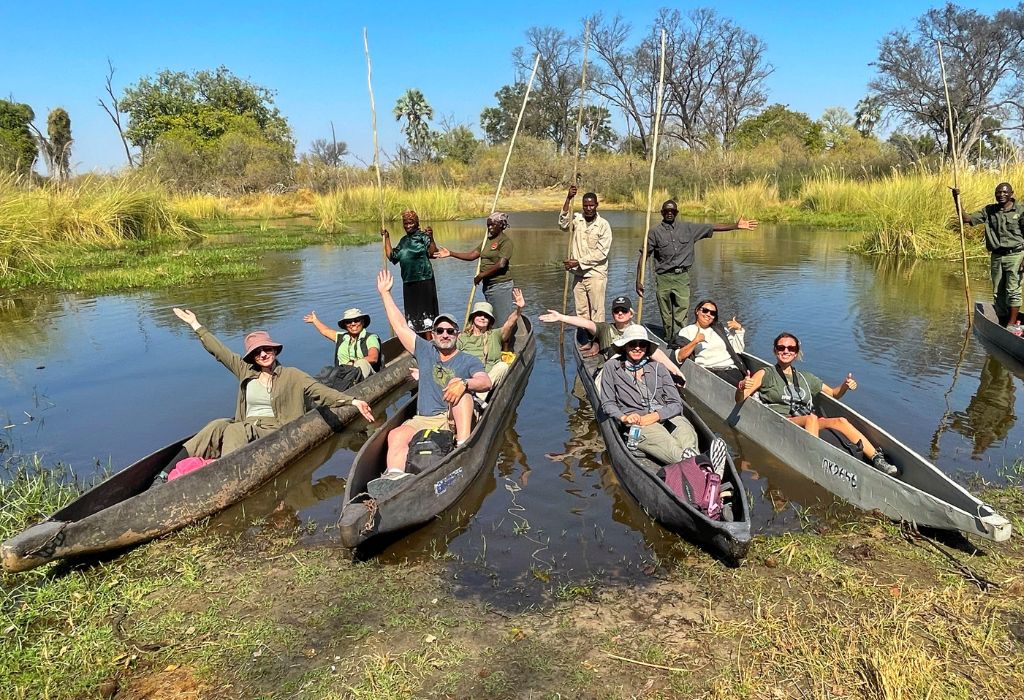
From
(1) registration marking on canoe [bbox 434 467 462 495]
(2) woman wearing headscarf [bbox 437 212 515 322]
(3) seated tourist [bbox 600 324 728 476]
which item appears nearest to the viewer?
(1) registration marking on canoe [bbox 434 467 462 495]

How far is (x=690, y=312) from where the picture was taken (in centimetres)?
1384

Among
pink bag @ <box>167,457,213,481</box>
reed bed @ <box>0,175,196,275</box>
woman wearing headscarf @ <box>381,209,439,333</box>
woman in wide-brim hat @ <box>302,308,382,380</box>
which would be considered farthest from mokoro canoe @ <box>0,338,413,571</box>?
reed bed @ <box>0,175,196,275</box>

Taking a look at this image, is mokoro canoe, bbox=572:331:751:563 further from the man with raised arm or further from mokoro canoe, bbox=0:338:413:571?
mokoro canoe, bbox=0:338:413:571

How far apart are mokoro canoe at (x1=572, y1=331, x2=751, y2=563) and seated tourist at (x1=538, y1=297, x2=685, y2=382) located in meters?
0.58

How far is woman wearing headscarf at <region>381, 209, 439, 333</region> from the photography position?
10.4 metres

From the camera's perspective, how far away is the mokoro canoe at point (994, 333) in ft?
32.2

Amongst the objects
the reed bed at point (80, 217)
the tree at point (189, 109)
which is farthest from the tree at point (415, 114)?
the reed bed at point (80, 217)

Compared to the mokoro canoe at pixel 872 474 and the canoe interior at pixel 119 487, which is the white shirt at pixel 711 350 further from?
the canoe interior at pixel 119 487

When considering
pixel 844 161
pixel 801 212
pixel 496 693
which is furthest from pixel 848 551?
pixel 844 161

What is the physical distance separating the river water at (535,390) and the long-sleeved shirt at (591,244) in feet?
5.60

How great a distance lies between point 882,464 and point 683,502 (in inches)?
82.1

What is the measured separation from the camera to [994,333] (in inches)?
416

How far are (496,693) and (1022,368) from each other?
31.8ft

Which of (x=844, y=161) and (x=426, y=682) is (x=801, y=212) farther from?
(x=426, y=682)
